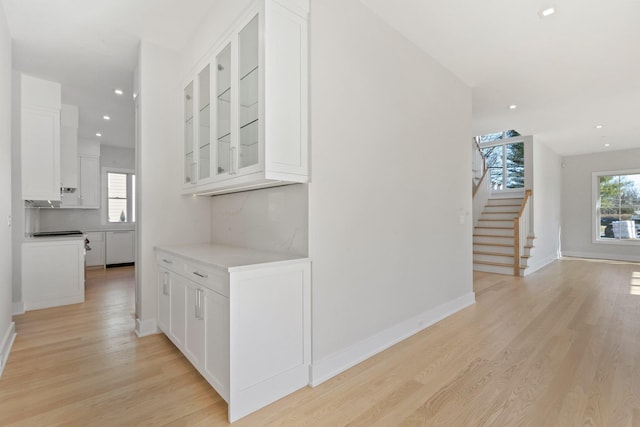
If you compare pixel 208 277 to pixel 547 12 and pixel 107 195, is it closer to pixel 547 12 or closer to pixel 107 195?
pixel 547 12

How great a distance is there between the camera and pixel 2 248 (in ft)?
7.80

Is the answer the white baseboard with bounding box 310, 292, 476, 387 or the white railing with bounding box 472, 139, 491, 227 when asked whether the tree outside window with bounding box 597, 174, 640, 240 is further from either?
the white baseboard with bounding box 310, 292, 476, 387

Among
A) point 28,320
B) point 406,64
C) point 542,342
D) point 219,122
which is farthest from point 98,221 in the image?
point 542,342

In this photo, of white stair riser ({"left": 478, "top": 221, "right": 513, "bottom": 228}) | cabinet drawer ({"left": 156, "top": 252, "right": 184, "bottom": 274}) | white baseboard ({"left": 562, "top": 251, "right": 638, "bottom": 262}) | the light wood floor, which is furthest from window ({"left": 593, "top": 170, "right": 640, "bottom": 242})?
cabinet drawer ({"left": 156, "top": 252, "right": 184, "bottom": 274})

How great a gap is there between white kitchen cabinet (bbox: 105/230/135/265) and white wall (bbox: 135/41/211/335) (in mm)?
4735

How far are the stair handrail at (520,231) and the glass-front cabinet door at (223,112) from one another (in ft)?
18.7

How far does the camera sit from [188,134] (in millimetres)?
3010

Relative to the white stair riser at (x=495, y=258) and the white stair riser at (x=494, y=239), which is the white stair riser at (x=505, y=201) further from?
the white stair riser at (x=495, y=258)

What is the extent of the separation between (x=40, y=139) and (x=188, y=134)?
236cm

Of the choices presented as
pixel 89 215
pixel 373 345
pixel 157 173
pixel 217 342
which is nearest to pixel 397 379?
pixel 373 345

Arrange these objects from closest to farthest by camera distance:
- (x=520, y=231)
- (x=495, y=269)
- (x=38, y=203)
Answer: (x=38, y=203) → (x=520, y=231) → (x=495, y=269)

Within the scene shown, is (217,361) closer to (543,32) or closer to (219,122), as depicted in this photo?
(219,122)

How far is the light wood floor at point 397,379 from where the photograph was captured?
1691 millimetres

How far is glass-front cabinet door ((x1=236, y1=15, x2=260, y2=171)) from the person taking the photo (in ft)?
6.46
